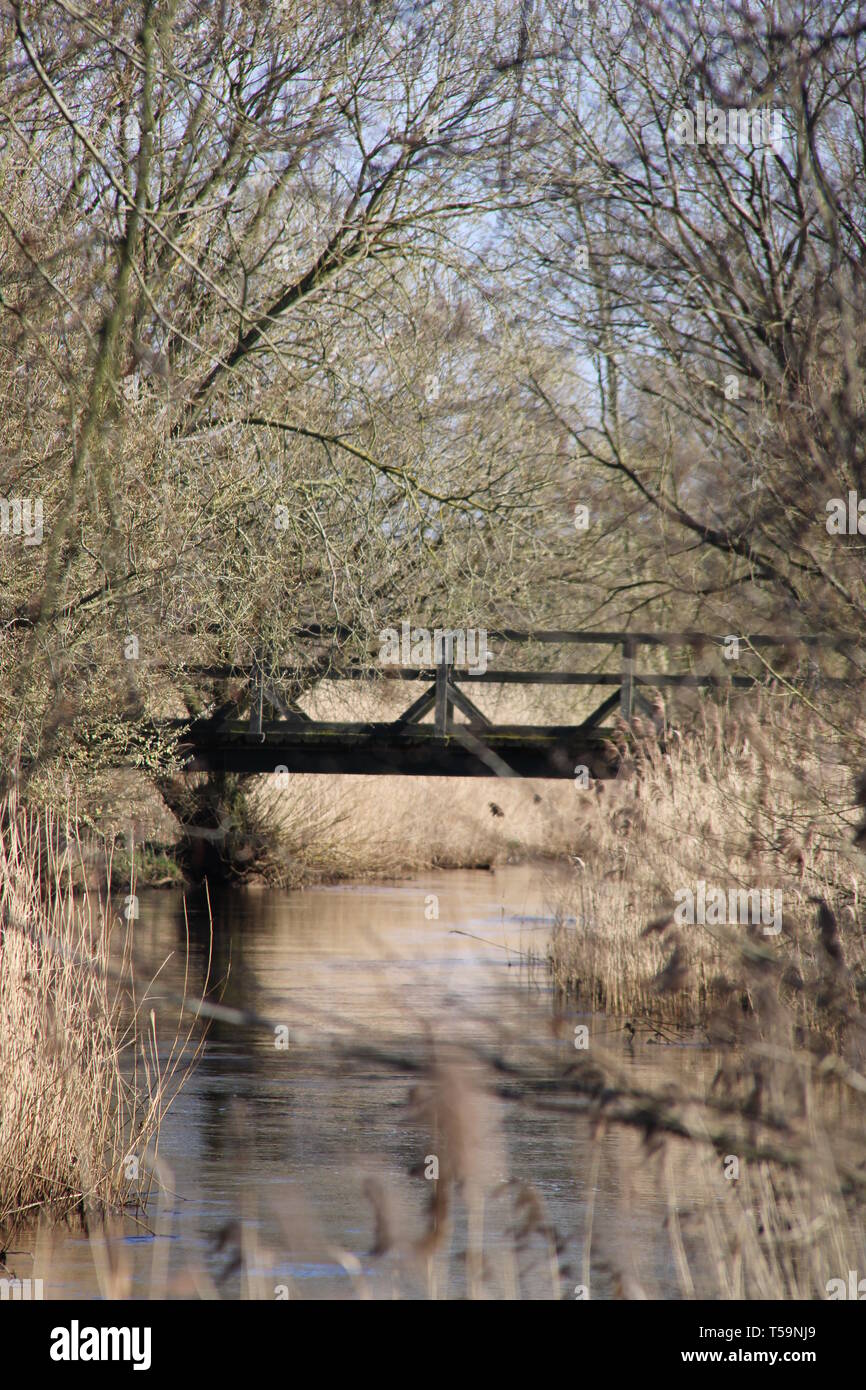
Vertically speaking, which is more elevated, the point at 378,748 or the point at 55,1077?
the point at 378,748

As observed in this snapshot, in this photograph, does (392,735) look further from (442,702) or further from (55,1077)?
(55,1077)

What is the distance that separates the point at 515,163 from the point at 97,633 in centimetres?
562

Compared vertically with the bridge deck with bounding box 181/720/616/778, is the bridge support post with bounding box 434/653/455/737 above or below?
above

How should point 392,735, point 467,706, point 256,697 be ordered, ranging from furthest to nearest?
point 256,697 < point 392,735 < point 467,706

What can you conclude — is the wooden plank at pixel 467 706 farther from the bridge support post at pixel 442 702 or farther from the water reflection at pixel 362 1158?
the water reflection at pixel 362 1158

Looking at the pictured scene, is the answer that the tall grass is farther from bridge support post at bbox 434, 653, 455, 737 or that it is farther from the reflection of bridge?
bridge support post at bbox 434, 653, 455, 737

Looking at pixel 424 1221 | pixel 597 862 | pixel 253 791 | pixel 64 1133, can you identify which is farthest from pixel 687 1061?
pixel 253 791

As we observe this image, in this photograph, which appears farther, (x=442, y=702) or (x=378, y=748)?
(x=378, y=748)

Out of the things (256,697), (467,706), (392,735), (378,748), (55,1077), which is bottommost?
(55,1077)

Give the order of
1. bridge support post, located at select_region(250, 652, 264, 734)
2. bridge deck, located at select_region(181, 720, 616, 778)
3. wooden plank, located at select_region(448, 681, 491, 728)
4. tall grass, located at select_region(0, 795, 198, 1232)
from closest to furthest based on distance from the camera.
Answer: tall grass, located at select_region(0, 795, 198, 1232), bridge support post, located at select_region(250, 652, 264, 734), wooden plank, located at select_region(448, 681, 491, 728), bridge deck, located at select_region(181, 720, 616, 778)

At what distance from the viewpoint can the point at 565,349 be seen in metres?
15.1

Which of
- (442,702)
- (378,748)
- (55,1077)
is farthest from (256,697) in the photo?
(55,1077)

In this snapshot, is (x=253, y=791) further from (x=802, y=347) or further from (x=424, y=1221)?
(x=802, y=347)

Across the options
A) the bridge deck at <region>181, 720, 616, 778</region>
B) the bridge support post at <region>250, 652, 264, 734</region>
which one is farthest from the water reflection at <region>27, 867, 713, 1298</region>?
the bridge support post at <region>250, 652, 264, 734</region>
